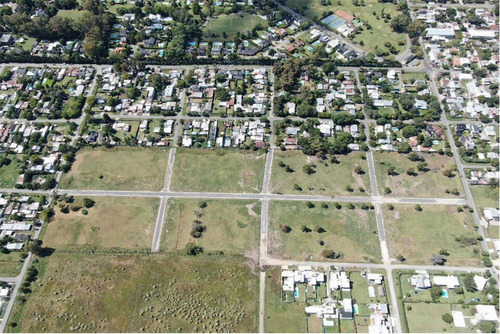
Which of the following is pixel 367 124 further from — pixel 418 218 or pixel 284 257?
pixel 284 257

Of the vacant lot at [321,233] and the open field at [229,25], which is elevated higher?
the open field at [229,25]

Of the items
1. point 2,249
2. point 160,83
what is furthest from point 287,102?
point 2,249

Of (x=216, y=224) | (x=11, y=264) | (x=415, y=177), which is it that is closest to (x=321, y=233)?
(x=216, y=224)

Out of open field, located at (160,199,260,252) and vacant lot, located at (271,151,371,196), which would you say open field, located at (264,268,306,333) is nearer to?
open field, located at (160,199,260,252)

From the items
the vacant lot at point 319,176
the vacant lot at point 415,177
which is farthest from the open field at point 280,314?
the vacant lot at point 415,177

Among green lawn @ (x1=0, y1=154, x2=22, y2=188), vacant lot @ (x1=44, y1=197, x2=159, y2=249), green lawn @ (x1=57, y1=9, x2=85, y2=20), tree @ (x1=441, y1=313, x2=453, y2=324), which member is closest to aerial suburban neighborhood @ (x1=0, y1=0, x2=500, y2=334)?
vacant lot @ (x1=44, y1=197, x2=159, y2=249)

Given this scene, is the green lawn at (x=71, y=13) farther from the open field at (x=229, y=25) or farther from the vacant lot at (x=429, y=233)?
the vacant lot at (x=429, y=233)

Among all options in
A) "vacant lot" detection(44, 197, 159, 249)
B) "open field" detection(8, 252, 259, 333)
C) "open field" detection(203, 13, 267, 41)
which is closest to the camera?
"open field" detection(8, 252, 259, 333)
